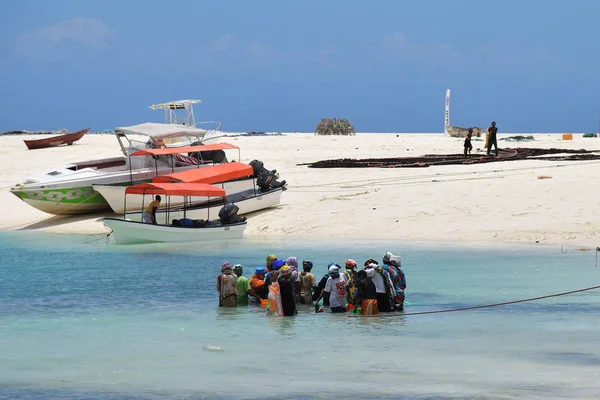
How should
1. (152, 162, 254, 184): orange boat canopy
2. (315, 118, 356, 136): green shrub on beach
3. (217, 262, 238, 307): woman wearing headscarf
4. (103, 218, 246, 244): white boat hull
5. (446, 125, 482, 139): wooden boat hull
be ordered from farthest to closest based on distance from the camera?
1. (315, 118, 356, 136): green shrub on beach
2. (446, 125, 482, 139): wooden boat hull
3. (152, 162, 254, 184): orange boat canopy
4. (103, 218, 246, 244): white boat hull
5. (217, 262, 238, 307): woman wearing headscarf

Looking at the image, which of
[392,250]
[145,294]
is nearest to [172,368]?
[145,294]

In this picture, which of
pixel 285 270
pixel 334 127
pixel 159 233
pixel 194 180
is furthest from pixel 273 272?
pixel 334 127

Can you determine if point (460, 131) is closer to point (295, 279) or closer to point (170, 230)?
point (170, 230)

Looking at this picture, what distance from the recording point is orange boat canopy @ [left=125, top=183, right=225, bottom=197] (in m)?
26.7

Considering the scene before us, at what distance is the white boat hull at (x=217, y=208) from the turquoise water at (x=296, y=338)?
17.8ft

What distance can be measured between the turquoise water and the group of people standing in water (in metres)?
0.31

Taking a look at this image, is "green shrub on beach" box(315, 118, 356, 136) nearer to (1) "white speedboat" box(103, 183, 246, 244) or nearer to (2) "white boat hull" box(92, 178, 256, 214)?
(2) "white boat hull" box(92, 178, 256, 214)

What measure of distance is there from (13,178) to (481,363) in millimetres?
30532

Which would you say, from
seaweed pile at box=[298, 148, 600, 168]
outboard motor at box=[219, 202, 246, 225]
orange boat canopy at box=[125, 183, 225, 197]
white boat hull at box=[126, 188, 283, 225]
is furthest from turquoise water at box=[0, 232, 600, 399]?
seaweed pile at box=[298, 148, 600, 168]

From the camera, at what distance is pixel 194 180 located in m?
29.1

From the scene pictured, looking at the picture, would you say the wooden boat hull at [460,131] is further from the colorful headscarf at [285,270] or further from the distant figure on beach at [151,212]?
the colorful headscarf at [285,270]

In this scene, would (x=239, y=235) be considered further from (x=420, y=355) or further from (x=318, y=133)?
(x=318, y=133)

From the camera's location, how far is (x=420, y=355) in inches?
512

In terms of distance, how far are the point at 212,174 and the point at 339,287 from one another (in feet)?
47.3
